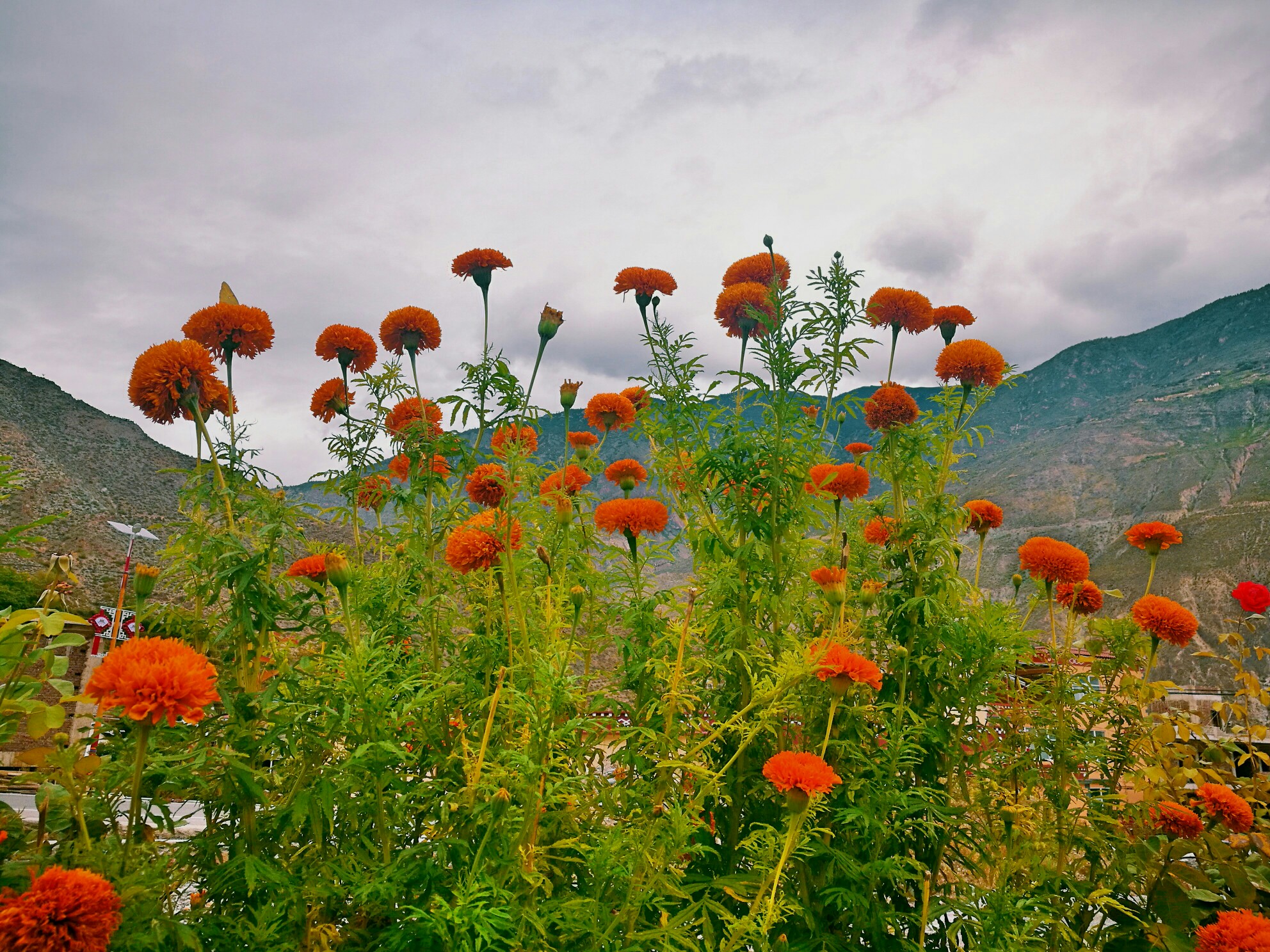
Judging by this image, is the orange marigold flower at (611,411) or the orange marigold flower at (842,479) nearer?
the orange marigold flower at (842,479)

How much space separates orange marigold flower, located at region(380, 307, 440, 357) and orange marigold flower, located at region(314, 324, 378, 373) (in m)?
0.07

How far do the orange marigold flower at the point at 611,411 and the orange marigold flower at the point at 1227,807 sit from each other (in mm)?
1960

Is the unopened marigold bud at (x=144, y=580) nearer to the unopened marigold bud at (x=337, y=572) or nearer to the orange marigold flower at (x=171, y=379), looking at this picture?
the orange marigold flower at (x=171, y=379)

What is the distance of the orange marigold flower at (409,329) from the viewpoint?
7.63ft

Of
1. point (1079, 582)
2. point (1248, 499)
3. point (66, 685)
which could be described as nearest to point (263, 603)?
point (66, 685)

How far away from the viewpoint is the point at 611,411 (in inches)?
102

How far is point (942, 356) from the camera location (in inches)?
89.8

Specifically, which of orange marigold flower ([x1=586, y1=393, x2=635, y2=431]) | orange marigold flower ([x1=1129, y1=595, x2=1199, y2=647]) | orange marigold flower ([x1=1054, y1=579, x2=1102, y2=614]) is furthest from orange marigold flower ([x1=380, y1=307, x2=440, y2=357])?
orange marigold flower ([x1=1129, y1=595, x2=1199, y2=647])

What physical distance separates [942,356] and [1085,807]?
140 centimetres

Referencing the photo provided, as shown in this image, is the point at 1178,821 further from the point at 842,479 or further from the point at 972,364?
the point at 972,364

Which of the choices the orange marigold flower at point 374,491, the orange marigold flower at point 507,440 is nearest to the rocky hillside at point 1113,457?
the orange marigold flower at point 374,491

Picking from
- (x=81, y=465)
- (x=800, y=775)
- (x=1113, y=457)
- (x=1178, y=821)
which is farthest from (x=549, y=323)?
(x=1113, y=457)

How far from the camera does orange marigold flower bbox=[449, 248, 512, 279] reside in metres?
2.32

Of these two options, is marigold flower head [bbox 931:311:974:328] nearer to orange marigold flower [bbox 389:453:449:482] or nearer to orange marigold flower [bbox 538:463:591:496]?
orange marigold flower [bbox 538:463:591:496]
